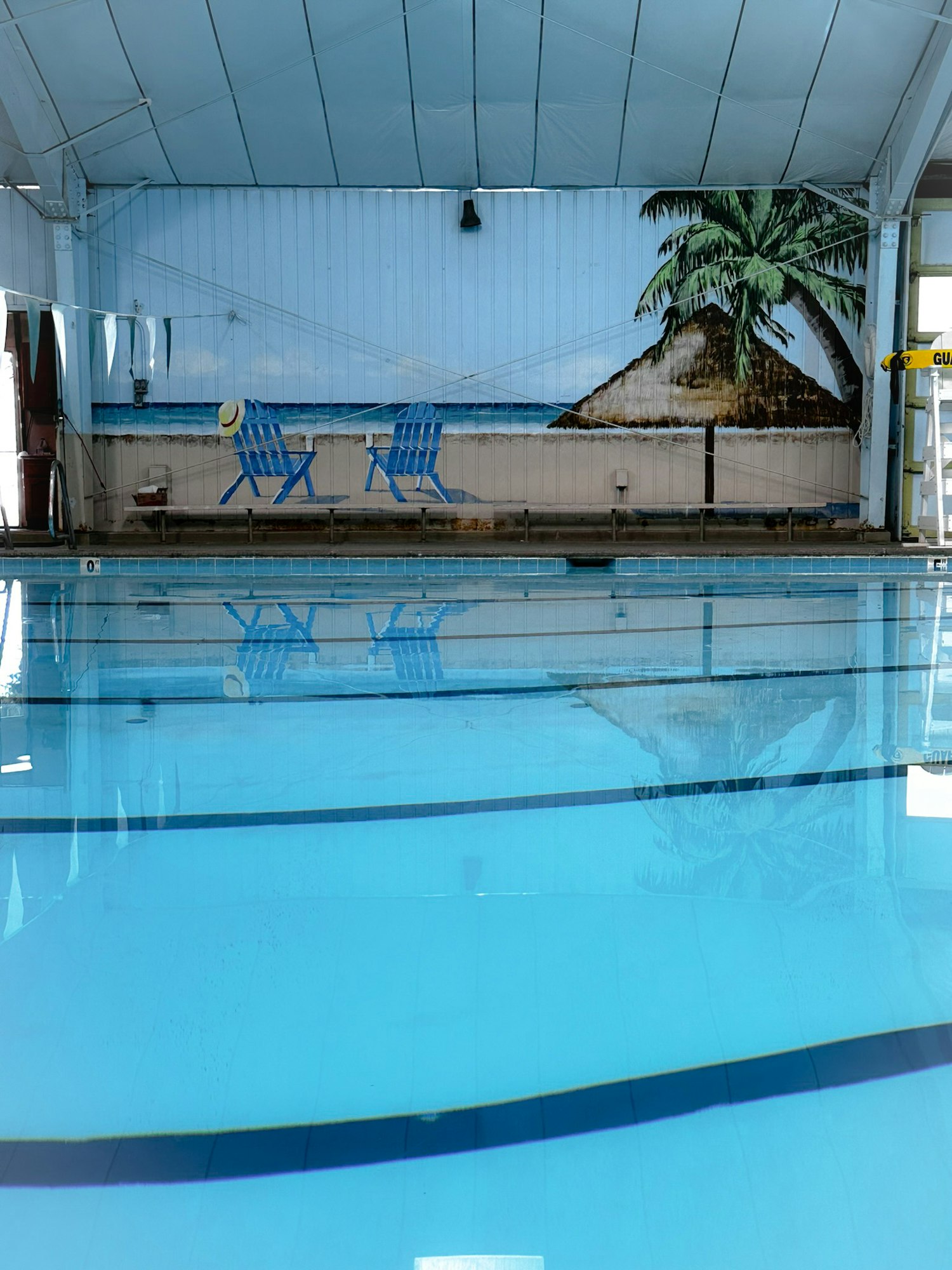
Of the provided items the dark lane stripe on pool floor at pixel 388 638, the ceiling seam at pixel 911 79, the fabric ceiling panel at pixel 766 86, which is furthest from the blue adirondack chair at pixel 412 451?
the dark lane stripe on pool floor at pixel 388 638

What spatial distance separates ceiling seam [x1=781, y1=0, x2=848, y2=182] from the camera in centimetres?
862

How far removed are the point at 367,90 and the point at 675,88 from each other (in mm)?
2434

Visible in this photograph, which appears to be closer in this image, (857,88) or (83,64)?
(83,64)

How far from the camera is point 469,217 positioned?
9906 mm

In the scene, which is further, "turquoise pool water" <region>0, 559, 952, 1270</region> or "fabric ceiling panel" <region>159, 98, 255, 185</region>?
"fabric ceiling panel" <region>159, 98, 255, 185</region>

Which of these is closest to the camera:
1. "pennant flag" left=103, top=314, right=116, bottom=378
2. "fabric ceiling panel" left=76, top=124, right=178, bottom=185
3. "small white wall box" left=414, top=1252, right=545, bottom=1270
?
"small white wall box" left=414, top=1252, right=545, bottom=1270

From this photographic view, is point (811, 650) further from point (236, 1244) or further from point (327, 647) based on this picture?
point (236, 1244)

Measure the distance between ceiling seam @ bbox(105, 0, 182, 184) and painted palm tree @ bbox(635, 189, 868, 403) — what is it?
410 centimetres

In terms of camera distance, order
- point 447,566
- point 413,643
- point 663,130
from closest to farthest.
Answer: point 413,643, point 447,566, point 663,130

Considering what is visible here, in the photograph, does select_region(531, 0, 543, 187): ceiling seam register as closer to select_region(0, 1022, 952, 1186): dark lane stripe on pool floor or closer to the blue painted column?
the blue painted column

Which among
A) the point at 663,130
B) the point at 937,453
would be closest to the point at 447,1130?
the point at 937,453

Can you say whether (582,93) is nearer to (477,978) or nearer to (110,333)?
(110,333)

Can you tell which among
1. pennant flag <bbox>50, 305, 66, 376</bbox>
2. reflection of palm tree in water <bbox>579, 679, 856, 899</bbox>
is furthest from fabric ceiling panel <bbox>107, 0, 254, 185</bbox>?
reflection of palm tree in water <bbox>579, 679, 856, 899</bbox>

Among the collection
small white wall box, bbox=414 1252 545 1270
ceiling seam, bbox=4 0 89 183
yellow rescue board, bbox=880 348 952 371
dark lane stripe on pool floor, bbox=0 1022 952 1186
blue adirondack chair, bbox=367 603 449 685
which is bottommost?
small white wall box, bbox=414 1252 545 1270
